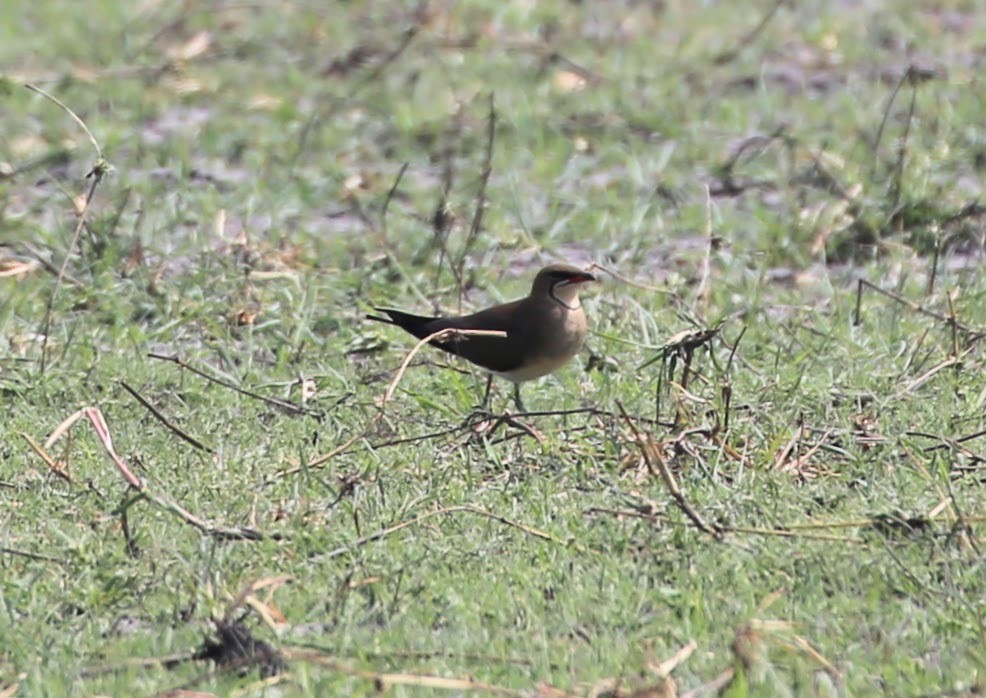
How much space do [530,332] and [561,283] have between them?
0.30 m

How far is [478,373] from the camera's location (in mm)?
6383

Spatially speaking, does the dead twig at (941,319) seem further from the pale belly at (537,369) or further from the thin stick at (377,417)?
the thin stick at (377,417)

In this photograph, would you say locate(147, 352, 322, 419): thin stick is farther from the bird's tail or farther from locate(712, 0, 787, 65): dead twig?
locate(712, 0, 787, 65): dead twig

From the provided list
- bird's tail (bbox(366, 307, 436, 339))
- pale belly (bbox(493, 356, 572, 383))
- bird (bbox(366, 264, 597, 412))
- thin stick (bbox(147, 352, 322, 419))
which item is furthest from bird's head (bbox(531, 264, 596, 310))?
thin stick (bbox(147, 352, 322, 419))

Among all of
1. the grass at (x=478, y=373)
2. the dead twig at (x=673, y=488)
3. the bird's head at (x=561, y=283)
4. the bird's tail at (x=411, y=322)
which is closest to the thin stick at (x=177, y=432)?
the grass at (x=478, y=373)

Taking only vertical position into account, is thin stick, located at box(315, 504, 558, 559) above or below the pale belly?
above

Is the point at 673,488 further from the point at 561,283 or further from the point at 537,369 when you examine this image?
the point at 561,283

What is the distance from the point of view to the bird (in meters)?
5.80

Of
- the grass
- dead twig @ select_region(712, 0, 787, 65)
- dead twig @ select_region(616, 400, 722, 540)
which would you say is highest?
dead twig @ select_region(616, 400, 722, 540)

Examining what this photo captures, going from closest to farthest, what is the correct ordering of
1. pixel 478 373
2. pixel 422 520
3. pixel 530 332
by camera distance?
pixel 422 520 < pixel 530 332 < pixel 478 373

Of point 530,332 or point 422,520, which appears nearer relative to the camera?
point 422,520

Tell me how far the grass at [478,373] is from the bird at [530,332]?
0.18 metres

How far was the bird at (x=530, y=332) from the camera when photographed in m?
5.80

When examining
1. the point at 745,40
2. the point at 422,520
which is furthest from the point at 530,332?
the point at 745,40
